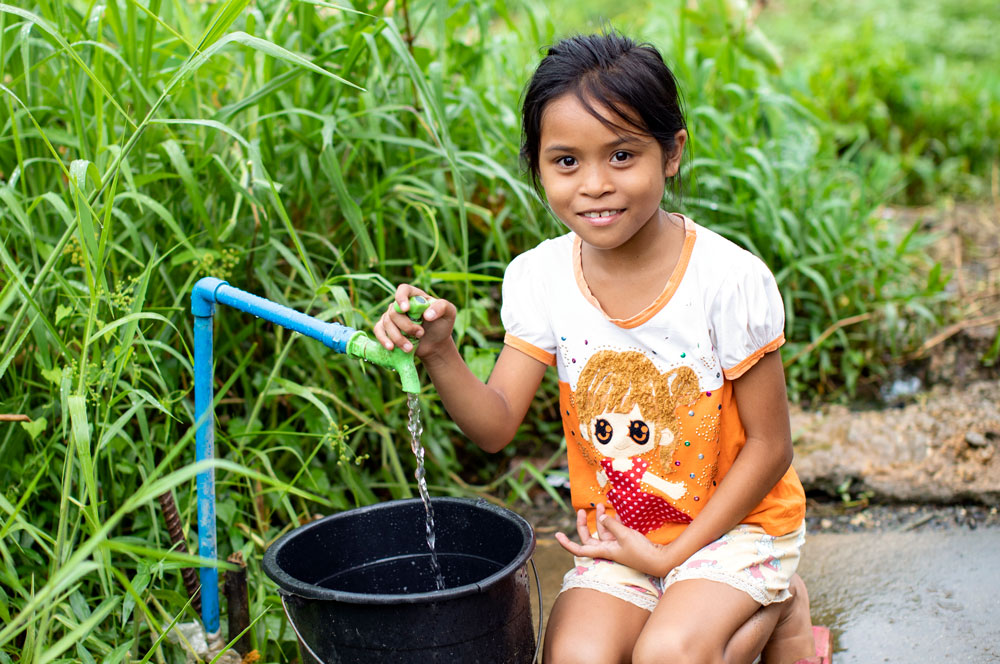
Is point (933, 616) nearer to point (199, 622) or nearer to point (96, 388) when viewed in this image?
point (199, 622)

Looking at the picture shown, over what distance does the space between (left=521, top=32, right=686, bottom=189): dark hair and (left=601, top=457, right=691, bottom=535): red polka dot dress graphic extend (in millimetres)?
569

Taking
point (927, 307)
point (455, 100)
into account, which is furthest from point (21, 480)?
point (927, 307)

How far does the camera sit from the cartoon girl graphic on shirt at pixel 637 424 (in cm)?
175

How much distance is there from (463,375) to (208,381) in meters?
0.44

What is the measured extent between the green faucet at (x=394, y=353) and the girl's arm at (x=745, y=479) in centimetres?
41

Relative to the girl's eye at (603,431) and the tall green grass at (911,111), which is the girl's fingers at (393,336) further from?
the tall green grass at (911,111)

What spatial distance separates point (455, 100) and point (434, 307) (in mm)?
1206

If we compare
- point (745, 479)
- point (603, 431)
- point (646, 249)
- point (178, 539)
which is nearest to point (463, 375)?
point (603, 431)

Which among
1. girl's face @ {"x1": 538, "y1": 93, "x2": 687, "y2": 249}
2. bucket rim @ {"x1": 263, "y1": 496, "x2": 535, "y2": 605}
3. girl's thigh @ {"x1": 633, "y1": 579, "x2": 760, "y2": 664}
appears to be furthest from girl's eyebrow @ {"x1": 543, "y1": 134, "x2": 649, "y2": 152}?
girl's thigh @ {"x1": 633, "y1": 579, "x2": 760, "y2": 664}

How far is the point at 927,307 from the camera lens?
3215 millimetres

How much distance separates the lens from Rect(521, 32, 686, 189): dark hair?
5.24ft

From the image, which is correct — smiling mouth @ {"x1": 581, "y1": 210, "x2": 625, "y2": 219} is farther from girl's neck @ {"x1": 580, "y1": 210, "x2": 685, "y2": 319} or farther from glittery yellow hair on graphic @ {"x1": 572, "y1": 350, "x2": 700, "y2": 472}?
glittery yellow hair on graphic @ {"x1": 572, "y1": 350, "x2": 700, "y2": 472}

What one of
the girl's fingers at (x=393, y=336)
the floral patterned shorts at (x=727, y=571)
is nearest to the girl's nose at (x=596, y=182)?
the girl's fingers at (x=393, y=336)

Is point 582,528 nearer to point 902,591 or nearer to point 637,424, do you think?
point 637,424
